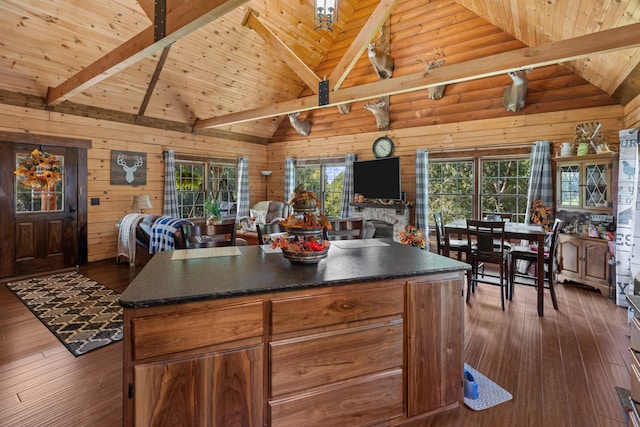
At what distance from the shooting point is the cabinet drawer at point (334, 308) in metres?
1.52

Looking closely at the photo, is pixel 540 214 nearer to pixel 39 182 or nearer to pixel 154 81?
pixel 154 81

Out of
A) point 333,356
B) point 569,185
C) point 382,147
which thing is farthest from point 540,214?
point 333,356

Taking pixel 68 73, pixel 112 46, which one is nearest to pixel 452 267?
pixel 112 46

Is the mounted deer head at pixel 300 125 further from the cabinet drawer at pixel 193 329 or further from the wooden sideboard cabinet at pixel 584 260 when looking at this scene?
Answer: the cabinet drawer at pixel 193 329

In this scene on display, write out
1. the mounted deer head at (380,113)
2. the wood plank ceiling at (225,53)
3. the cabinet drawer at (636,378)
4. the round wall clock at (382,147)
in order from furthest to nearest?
the round wall clock at (382,147)
the mounted deer head at (380,113)
the wood plank ceiling at (225,53)
the cabinet drawer at (636,378)

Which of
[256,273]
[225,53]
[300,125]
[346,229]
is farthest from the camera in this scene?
[300,125]

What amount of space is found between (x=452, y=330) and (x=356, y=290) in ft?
2.31

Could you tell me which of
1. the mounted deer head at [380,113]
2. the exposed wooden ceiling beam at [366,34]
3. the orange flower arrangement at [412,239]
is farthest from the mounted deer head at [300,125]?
the orange flower arrangement at [412,239]

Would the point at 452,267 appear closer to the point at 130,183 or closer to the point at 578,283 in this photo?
the point at 578,283

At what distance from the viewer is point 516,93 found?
16.8 feet

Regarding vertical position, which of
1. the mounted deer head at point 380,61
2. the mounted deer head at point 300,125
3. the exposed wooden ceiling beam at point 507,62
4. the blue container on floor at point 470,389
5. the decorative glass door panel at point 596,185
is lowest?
the blue container on floor at point 470,389

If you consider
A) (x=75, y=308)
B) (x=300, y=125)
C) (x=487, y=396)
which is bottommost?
(x=487, y=396)

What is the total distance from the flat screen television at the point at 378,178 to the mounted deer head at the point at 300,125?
69.6 inches

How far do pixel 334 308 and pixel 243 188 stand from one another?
685 cm
